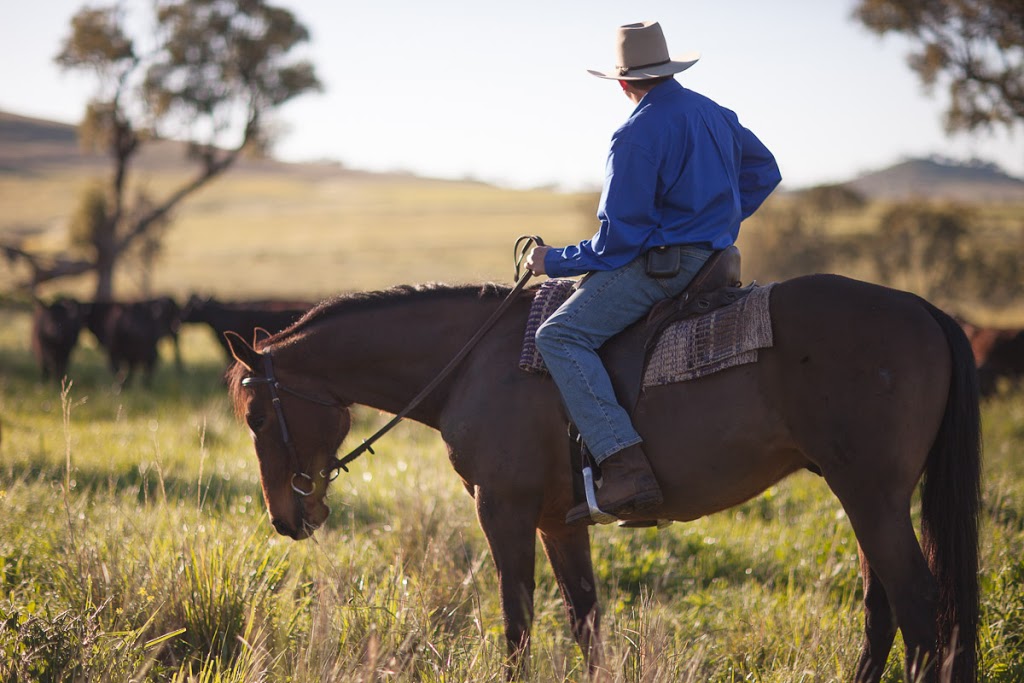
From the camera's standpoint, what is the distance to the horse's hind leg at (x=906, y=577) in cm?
315

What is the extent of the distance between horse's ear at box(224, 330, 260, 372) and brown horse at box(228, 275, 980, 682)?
1 centimetres

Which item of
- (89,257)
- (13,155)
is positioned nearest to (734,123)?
(89,257)

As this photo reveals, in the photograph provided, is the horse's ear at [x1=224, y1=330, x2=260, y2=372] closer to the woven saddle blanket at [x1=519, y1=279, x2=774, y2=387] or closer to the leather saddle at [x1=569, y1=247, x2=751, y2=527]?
the leather saddle at [x1=569, y1=247, x2=751, y2=527]

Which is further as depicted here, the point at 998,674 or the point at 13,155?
the point at 13,155

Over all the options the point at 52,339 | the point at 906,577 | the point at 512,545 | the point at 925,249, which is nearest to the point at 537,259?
the point at 512,545

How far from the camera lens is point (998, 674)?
3928 mm

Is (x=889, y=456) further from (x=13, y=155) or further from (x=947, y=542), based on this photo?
(x=13, y=155)

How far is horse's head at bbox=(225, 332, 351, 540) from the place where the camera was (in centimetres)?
426

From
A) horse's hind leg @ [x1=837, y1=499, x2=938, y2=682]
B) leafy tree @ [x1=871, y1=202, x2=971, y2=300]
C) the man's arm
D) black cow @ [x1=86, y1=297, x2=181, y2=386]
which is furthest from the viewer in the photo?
leafy tree @ [x1=871, y1=202, x2=971, y2=300]

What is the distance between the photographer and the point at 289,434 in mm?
4246

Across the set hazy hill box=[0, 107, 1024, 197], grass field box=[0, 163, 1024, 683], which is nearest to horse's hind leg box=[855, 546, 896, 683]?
grass field box=[0, 163, 1024, 683]

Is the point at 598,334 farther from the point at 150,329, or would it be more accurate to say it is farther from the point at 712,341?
the point at 150,329

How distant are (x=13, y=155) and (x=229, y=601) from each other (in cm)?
13195

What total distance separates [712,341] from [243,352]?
2.40 meters
